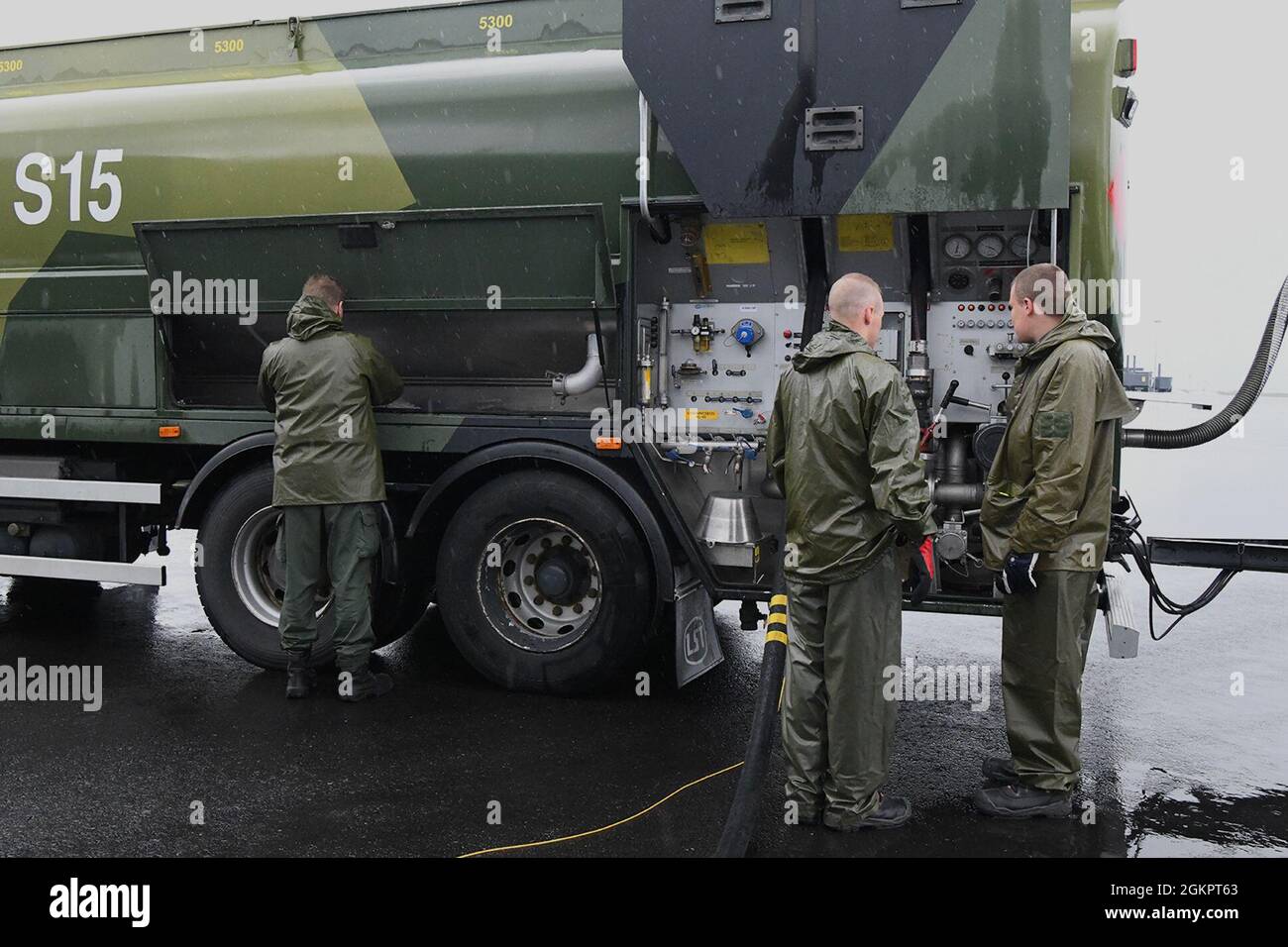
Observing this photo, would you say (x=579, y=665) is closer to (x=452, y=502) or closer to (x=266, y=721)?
(x=452, y=502)

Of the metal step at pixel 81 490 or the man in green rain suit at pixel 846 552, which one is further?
the metal step at pixel 81 490

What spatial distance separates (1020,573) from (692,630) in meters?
1.95

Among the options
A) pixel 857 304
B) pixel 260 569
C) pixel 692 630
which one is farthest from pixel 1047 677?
pixel 260 569

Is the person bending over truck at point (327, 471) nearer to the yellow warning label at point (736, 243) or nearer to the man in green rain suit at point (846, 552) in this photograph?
the yellow warning label at point (736, 243)

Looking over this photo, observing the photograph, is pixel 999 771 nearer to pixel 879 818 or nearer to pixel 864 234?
pixel 879 818

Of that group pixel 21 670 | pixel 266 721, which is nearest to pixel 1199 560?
pixel 266 721

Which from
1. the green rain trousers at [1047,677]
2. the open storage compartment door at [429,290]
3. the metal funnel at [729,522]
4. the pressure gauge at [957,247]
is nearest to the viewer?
the green rain trousers at [1047,677]

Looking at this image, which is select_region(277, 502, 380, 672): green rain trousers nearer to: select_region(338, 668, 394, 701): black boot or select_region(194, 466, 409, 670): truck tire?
select_region(338, 668, 394, 701): black boot

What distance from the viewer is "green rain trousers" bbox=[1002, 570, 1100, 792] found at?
4223mm

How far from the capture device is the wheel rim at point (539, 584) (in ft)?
18.9

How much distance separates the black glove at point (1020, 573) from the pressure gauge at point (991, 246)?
5.18 feet

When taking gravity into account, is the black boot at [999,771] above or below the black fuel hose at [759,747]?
A: below

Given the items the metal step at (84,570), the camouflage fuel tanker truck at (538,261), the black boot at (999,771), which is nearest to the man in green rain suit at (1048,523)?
the black boot at (999,771)

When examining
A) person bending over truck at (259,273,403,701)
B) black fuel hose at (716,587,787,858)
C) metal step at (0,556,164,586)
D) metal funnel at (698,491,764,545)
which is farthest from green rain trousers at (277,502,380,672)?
black fuel hose at (716,587,787,858)
